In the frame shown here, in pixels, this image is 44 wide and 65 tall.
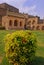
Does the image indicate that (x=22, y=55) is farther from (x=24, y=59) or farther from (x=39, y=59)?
→ (x=39, y=59)

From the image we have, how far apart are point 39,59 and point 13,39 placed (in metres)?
2.40

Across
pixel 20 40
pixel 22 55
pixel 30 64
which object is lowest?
pixel 30 64

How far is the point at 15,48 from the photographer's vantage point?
9.27 m

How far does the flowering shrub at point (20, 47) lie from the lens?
9.30 meters

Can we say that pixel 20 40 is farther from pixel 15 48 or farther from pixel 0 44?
pixel 0 44

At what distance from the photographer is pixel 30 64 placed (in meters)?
10.4

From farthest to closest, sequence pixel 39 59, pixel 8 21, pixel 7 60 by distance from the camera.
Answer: pixel 8 21 < pixel 39 59 < pixel 7 60

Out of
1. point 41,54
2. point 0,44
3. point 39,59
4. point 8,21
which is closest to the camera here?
point 39,59

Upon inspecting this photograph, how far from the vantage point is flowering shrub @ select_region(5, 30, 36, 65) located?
9.30 metres

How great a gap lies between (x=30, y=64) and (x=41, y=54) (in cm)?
174

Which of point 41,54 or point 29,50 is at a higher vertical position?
point 29,50

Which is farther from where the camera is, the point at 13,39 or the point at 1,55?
the point at 1,55

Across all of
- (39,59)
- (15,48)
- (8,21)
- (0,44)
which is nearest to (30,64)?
(39,59)

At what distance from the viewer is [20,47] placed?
9.30 meters
